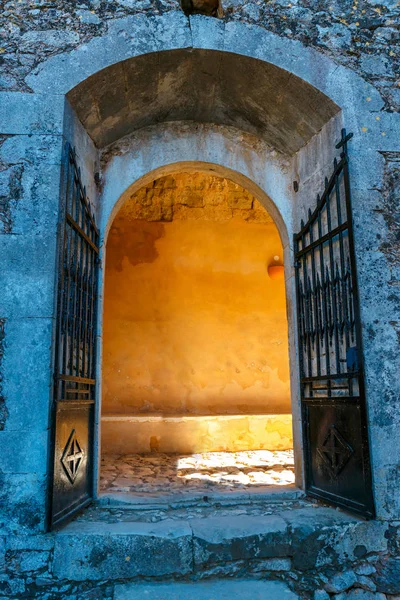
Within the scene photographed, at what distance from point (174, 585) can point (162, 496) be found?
905 millimetres

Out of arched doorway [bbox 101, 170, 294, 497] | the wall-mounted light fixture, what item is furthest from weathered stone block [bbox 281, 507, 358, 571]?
the wall-mounted light fixture

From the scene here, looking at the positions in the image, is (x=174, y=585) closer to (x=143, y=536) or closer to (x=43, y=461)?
(x=143, y=536)

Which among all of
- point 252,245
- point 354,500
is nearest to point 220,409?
point 252,245

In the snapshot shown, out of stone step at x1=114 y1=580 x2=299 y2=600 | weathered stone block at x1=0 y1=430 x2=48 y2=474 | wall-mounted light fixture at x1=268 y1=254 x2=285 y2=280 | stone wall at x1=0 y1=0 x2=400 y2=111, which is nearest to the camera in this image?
stone step at x1=114 y1=580 x2=299 y2=600

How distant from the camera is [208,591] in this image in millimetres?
2613

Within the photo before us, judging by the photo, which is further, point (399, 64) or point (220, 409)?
point (220, 409)

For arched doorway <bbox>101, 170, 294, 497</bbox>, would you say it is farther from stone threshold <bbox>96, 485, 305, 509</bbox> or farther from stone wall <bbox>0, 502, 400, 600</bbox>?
stone wall <bbox>0, 502, 400, 600</bbox>

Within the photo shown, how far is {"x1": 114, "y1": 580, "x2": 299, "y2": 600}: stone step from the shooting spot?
2555mm

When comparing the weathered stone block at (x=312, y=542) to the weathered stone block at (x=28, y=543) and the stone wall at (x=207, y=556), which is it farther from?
the weathered stone block at (x=28, y=543)

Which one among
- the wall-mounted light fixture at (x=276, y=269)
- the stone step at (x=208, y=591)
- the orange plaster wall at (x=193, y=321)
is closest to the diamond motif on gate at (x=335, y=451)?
the stone step at (x=208, y=591)

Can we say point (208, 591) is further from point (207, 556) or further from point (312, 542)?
point (312, 542)

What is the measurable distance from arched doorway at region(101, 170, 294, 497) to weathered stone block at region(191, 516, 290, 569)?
3.15 metres

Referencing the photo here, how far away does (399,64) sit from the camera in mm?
3572

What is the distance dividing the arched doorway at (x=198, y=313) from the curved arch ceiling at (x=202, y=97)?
2903 mm
